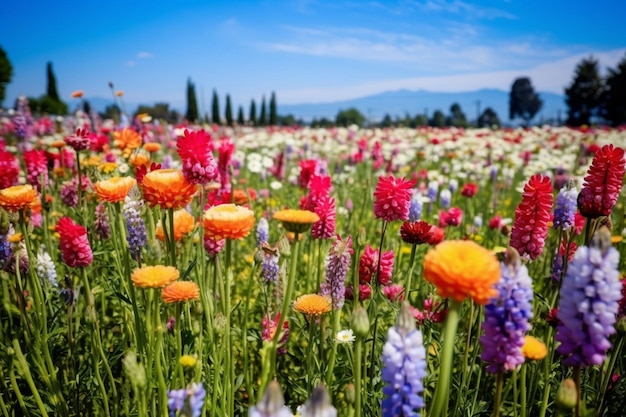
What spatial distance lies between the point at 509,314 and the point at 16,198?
1.91 meters

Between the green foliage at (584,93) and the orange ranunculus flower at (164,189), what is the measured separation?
3691 cm

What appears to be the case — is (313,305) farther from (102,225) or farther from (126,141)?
(126,141)

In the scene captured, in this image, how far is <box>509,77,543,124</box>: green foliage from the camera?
6334 centimetres

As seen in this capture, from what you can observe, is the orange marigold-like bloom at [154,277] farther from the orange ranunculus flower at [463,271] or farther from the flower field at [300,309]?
the orange ranunculus flower at [463,271]

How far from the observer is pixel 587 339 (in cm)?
107

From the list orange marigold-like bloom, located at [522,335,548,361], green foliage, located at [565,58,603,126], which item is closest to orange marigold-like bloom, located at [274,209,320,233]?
orange marigold-like bloom, located at [522,335,548,361]

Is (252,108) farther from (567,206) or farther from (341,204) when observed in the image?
(567,206)

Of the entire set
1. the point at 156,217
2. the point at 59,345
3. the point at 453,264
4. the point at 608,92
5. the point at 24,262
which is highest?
the point at 608,92

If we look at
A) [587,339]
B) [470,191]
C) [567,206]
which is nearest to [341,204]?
[470,191]

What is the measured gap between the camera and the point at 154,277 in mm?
1303

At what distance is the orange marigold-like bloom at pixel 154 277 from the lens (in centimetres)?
128

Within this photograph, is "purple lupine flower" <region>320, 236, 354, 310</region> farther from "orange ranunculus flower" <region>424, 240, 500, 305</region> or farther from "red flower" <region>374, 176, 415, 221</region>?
"orange ranunculus flower" <region>424, 240, 500, 305</region>

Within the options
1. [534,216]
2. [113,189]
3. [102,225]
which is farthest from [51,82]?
[534,216]

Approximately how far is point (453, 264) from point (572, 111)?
41.7 m
